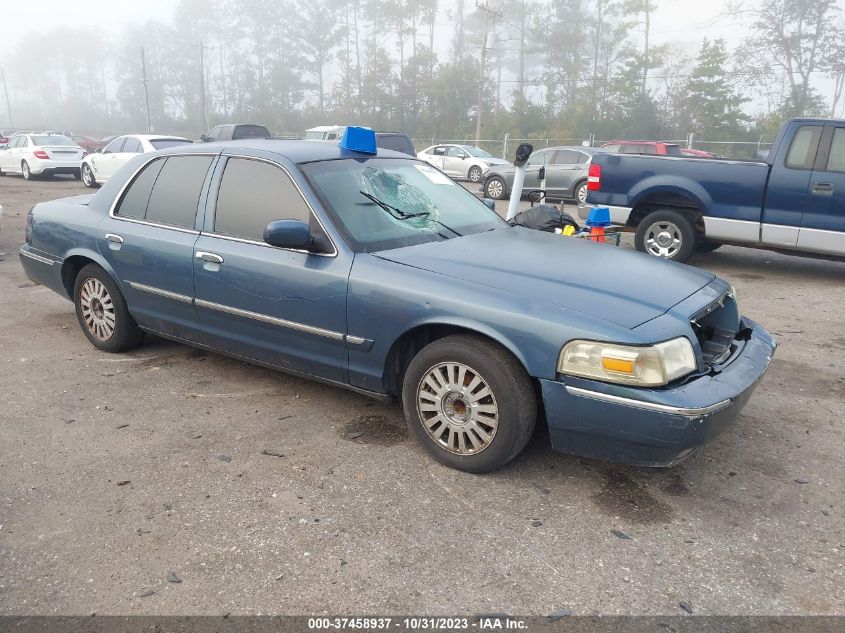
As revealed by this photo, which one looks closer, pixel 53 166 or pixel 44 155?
pixel 44 155

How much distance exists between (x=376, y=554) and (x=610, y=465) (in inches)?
54.5

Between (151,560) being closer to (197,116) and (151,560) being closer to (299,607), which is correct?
(299,607)

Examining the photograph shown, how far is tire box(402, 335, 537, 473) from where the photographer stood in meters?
3.05

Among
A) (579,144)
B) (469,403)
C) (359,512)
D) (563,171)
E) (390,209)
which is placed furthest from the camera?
(579,144)

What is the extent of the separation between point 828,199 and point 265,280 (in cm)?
653

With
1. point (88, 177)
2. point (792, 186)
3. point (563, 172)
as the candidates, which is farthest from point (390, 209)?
point (88, 177)

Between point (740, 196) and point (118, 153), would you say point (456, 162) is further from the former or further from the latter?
point (740, 196)

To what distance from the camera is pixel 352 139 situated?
13.7ft

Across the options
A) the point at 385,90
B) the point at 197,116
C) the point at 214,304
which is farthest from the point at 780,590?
the point at 197,116

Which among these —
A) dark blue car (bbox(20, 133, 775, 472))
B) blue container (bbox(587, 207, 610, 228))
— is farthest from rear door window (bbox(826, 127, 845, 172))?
dark blue car (bbox(20, 133, 775, 472))

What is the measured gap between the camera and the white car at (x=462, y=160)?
21938 millimetres

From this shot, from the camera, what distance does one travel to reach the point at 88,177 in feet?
57.3

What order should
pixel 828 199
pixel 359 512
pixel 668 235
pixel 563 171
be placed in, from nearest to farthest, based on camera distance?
pixel 359 512 → pixel 828 199 → pixel 668 235 → pixel 563 171

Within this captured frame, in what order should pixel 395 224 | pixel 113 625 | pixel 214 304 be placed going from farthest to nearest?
pixel 214 304
pixel 395 224
pixel 113 625
